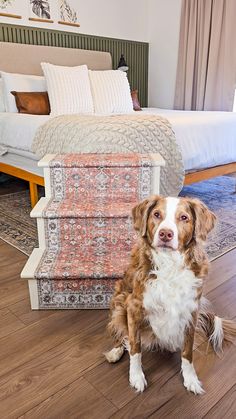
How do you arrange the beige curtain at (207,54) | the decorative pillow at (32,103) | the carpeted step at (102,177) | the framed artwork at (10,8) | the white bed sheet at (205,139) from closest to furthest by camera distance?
the carpeted step at (102,177)
the white bed sheet at (205,139)
the decorative pillow at (32,103)
the framed artwork at (10,8)
the beige curtain at (207,54)

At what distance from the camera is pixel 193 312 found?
107 cm

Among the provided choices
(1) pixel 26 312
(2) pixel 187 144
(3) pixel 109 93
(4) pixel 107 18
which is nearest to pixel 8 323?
(1) pixel 26 312

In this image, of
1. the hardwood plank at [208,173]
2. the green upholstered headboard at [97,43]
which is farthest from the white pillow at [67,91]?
the hardwood plank at [208,173]

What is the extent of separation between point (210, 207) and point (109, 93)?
1.60 meters

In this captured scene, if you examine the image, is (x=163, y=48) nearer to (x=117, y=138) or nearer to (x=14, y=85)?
(x=14, y=85)

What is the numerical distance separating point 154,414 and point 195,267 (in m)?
0.47

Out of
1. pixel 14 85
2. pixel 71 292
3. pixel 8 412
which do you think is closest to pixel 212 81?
pixel 14 85

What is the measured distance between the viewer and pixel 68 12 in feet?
12.7

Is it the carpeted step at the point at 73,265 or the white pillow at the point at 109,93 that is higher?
the white pillow at the point at 109,93

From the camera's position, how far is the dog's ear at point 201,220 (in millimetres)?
1011

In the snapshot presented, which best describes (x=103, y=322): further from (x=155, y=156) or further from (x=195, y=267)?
(x=155, y=156)

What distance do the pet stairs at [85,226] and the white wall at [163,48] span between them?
132 inches

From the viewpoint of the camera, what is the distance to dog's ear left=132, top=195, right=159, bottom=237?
1.04 meters

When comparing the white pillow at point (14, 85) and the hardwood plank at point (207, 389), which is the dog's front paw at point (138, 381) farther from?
the white pillow at point (14, 85)
